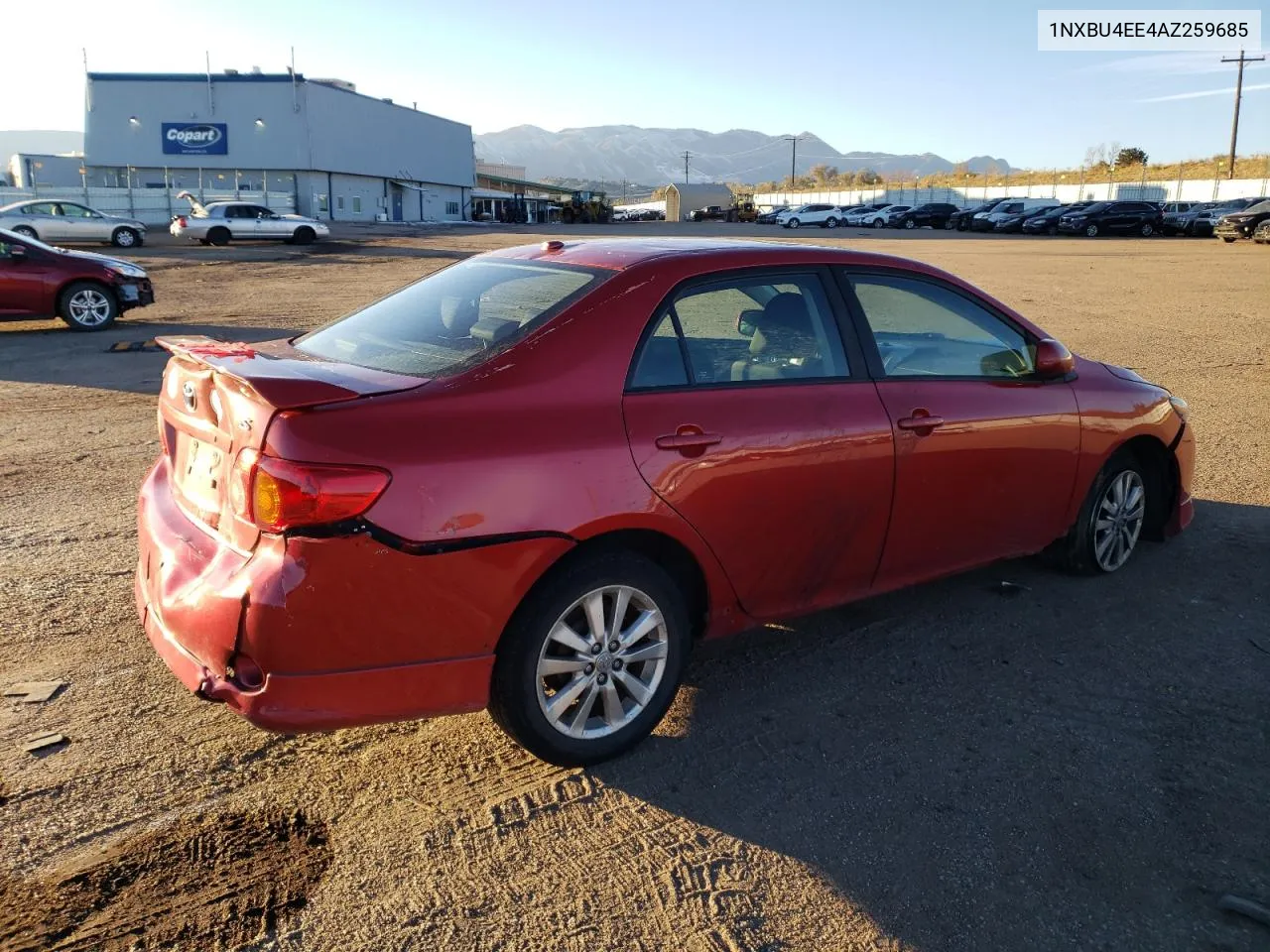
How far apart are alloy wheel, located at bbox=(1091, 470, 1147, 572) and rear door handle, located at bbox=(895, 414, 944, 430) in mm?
1431

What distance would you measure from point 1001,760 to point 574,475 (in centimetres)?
178

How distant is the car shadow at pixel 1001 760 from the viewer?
2.81 meters

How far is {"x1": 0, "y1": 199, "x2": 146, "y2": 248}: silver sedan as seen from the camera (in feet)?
104

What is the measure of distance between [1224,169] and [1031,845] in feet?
273

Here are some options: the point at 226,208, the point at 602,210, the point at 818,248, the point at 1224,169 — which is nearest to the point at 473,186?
the point at 602,210

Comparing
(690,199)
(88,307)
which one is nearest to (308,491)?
(88,307)

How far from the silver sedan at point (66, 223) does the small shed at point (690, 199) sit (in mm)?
58745

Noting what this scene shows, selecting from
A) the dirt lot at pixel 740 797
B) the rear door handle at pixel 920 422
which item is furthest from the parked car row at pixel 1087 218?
the rear door handle at pixel 920 422

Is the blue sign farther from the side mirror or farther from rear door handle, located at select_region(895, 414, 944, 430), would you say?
rear door handle, located at select_region(895, 414, 944, 430)

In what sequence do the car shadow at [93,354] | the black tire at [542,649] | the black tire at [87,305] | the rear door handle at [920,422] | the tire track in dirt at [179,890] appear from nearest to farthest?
1. the tire track in dirt at [179,890]
2. the black tire at [542,649]
3. the rear door handle at [920,422]
4. the car shadow at [93,354]
5. the black tire at [87,305]

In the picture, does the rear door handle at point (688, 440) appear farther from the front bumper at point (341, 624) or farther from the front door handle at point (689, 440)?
the front bumper at point (341, 624)

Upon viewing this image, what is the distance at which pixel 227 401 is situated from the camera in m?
2.99

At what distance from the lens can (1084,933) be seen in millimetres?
2672

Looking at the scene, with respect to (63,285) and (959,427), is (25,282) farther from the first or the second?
(959,427)
